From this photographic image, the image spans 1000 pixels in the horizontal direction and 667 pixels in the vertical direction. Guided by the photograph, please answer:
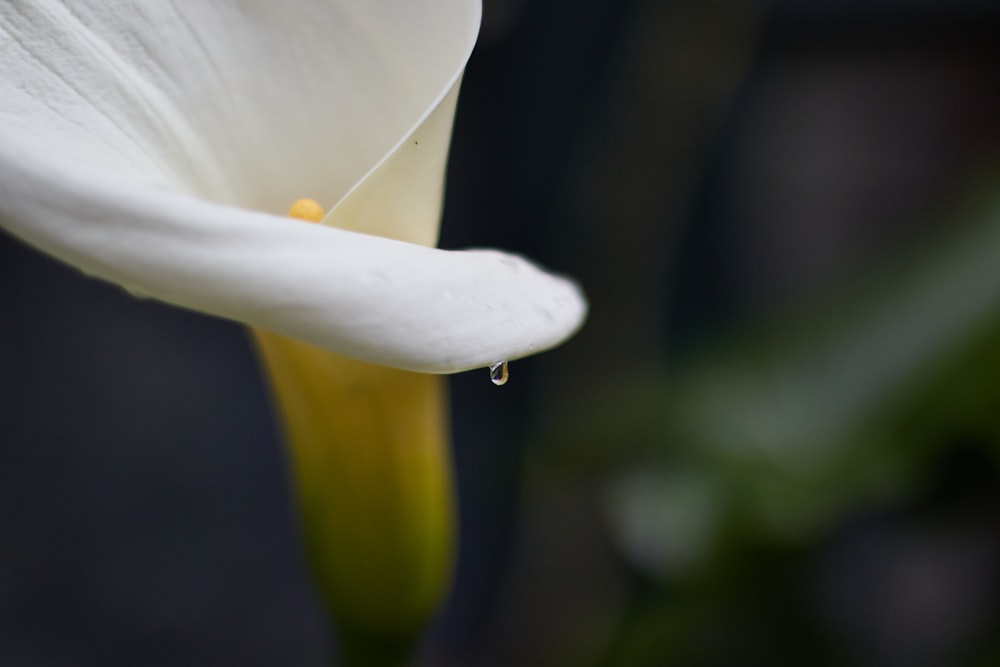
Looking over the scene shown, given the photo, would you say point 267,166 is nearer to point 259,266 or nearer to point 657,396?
point 259,266

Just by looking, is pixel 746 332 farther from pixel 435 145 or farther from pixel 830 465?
pixel 435 145

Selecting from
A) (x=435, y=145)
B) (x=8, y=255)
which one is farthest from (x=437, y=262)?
(x=8, y=255)

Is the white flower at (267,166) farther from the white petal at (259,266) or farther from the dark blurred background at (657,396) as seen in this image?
the dark blurred background at (657,396)

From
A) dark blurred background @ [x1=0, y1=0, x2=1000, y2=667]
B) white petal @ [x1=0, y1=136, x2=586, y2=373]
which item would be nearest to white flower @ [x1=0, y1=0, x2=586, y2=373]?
white petal @ [x1=0, y1=136, x2=586, y2=373]

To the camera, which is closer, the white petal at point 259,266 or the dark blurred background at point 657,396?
the white petal at point 259,266

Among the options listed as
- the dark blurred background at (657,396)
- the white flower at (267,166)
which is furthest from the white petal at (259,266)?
the dark blurred background at (657,396)

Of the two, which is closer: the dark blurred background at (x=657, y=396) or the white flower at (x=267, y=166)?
the white flower at (x=267, y=166)

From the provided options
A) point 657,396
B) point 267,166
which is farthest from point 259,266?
point 657,396
